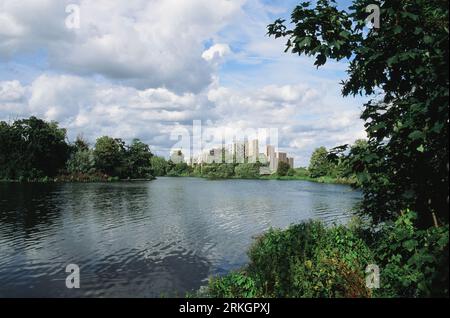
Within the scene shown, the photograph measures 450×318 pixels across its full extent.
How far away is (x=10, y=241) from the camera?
25.7m

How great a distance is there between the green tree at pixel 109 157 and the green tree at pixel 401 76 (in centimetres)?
12355

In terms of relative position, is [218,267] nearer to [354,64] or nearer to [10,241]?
[354,64]

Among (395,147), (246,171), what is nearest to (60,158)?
(246,171)

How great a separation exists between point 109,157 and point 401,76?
130908 millimetres

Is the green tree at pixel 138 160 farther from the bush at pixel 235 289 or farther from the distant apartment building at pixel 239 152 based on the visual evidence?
the bush at pixel 235 289

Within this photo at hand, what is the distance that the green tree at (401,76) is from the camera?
917 centimetres

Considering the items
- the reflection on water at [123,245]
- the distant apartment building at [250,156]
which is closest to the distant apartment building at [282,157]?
the distant apartment building at [250,156]

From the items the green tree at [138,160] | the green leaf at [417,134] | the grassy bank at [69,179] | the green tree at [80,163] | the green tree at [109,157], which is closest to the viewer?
the green leaf at [417,134]

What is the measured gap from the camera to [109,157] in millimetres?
133375

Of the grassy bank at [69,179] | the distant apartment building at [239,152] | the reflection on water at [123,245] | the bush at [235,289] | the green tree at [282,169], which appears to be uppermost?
the distant apartment building at [239,152]

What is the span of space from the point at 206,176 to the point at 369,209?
162196 millimetres

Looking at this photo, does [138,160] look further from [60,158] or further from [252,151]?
[252,151]

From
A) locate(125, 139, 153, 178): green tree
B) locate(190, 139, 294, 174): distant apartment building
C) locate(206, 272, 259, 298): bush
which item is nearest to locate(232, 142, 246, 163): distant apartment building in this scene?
locate(190, 139, 294, 174): distant apartment building
